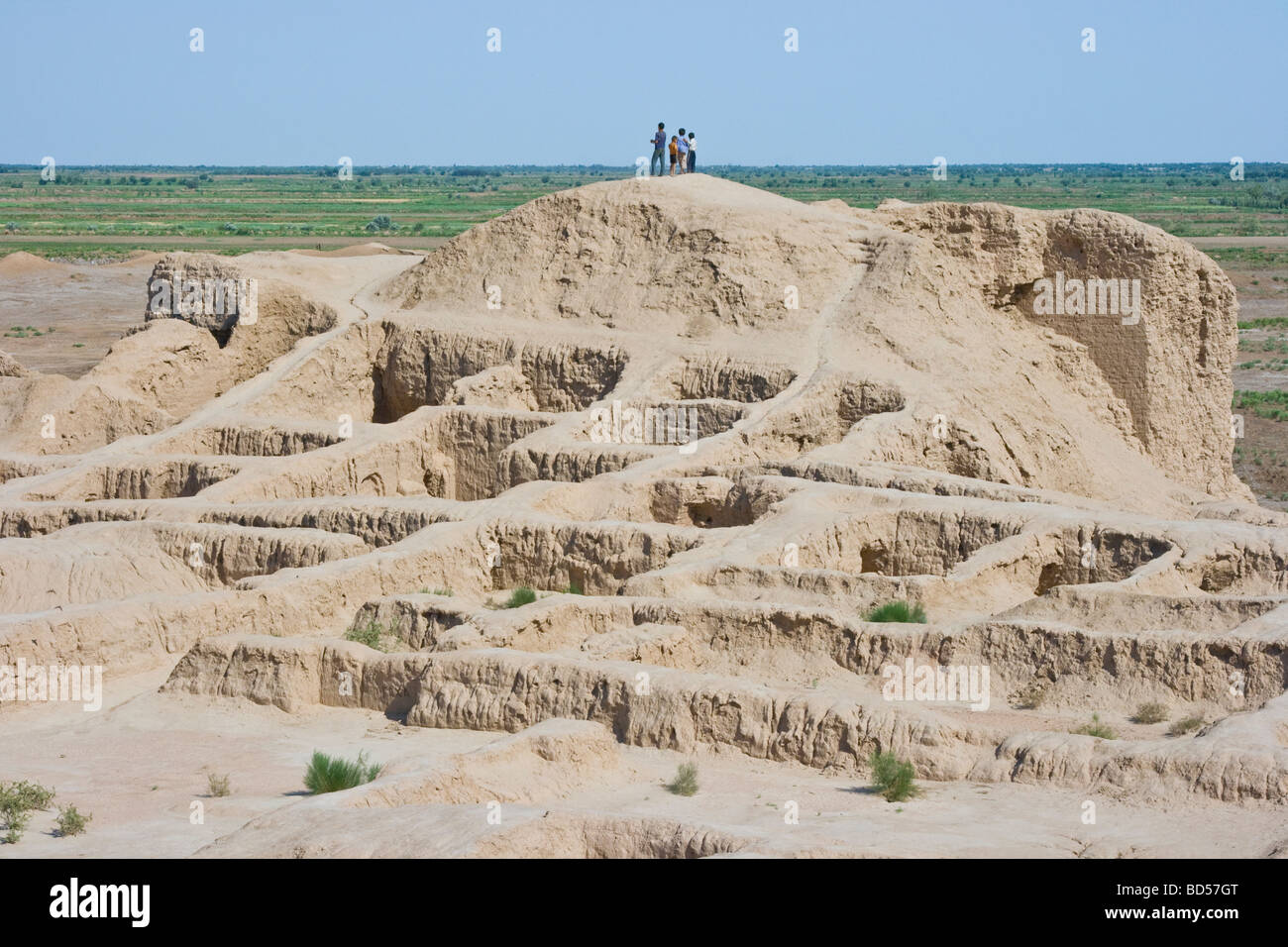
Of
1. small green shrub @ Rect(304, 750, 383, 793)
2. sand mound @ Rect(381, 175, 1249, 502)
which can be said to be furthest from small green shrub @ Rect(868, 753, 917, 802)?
sand mound @ Rect(381, 175, 1249, 502)

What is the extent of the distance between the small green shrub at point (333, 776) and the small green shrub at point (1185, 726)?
18.0 feet

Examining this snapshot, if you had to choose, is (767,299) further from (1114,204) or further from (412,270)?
(1114,204)

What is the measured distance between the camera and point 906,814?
10.2 metres

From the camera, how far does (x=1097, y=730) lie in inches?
460

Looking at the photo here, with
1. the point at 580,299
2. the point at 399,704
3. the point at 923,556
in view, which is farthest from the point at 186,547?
the point at 580,299

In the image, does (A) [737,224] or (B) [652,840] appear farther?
(A) [737,224]

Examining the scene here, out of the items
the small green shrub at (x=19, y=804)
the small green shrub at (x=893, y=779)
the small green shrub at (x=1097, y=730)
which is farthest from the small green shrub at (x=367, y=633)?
the small green shrub at (x=1097, y=730)

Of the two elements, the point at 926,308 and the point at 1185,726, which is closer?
the point at 1185,726

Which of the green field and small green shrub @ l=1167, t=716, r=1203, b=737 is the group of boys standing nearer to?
small green shrub @ l=1167, t=716, r=1203, b=737

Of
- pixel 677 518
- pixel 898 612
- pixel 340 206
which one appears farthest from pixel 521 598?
pixel 340 206

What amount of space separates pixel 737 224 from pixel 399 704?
12.3m

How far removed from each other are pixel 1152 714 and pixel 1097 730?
1.95 feet

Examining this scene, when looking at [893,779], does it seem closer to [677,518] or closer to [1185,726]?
[1185,726]
